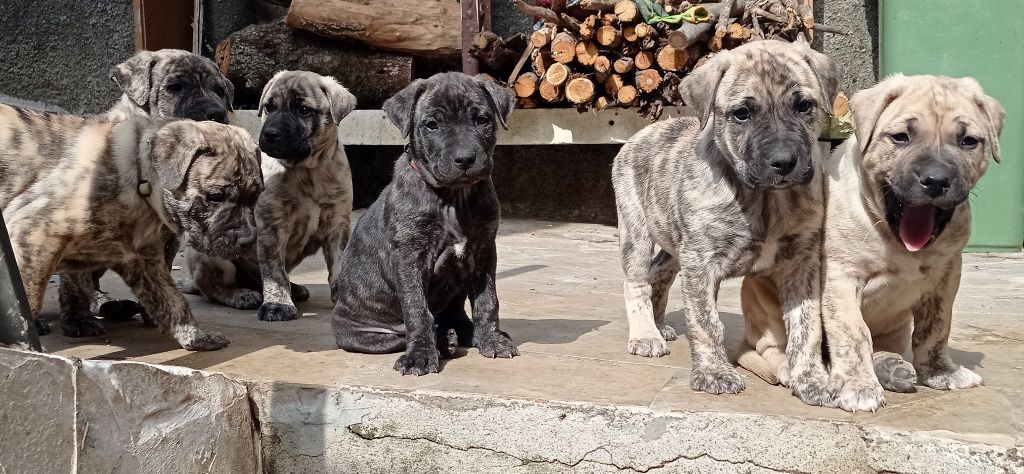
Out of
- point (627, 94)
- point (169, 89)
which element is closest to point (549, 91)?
point (627, 94)

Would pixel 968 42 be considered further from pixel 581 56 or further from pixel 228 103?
pixel 228 103

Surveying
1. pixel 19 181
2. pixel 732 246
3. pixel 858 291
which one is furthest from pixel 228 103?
pixel 858 291

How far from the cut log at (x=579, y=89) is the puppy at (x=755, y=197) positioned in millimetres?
4999

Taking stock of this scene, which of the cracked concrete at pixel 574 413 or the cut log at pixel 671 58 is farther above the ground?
the cut log at pixel 671 58

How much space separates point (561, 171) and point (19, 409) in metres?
8.88

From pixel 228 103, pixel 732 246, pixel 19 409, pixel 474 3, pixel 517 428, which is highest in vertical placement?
pixel 474 3

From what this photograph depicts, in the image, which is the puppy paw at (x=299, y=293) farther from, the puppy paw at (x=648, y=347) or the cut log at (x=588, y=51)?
the cut log at (x=588, y=51)

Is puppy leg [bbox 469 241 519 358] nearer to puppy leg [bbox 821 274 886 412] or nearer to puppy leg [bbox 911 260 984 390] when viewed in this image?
puppy leg [bbox 821 274 886 412]

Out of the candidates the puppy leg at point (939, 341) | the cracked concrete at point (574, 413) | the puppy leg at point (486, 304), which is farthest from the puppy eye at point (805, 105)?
the puppy leg at point (486, 304)

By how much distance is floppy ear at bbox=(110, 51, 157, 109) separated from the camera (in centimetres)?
701

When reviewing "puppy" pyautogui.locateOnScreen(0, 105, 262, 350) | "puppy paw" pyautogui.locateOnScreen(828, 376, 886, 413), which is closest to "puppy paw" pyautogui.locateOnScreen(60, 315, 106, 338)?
"puppy" pyautogui.locateOnScreen(0, 105, 262, 350)

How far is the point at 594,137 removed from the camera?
402 inches

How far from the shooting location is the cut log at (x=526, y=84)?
1008 cm

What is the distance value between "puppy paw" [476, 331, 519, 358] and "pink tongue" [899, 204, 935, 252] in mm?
1988
